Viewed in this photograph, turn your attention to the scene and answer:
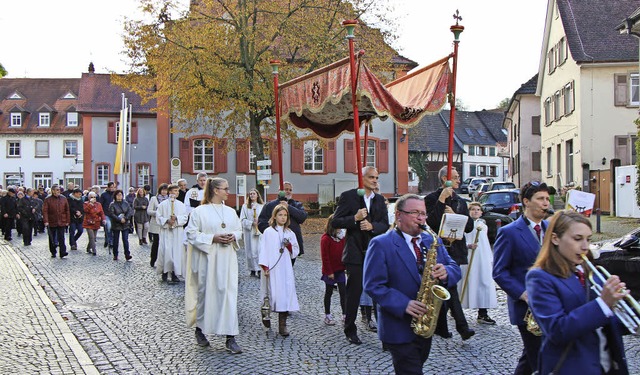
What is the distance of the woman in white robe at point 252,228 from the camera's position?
1380 cm

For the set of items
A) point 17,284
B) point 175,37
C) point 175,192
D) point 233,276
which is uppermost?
point 175,37

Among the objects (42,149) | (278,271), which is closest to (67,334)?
(278,271)

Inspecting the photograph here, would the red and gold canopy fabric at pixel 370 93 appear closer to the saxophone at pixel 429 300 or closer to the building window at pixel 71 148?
the saxophone at pixel 429 300

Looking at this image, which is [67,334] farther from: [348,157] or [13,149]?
[13,149]

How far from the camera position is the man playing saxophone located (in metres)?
4.43

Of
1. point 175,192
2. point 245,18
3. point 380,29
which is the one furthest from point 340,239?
point 380,29

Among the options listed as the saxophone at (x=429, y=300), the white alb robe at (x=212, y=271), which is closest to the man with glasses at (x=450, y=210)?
the white alb robe at (x=212, y=271)

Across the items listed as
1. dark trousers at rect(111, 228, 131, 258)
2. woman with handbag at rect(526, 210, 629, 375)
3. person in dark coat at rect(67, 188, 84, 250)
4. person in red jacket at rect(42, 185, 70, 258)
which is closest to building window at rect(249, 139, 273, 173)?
Result: person in dark coat at rect(67, 188, 84, 250)

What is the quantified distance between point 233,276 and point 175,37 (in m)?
19.6

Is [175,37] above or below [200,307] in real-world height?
above

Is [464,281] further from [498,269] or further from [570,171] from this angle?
[570,171]

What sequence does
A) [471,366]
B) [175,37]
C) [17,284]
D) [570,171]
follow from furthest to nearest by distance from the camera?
[570,171]
[175,37]
[17,284]
[471,366]

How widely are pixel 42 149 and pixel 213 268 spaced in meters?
59.9

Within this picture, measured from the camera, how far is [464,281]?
30.7 feet
